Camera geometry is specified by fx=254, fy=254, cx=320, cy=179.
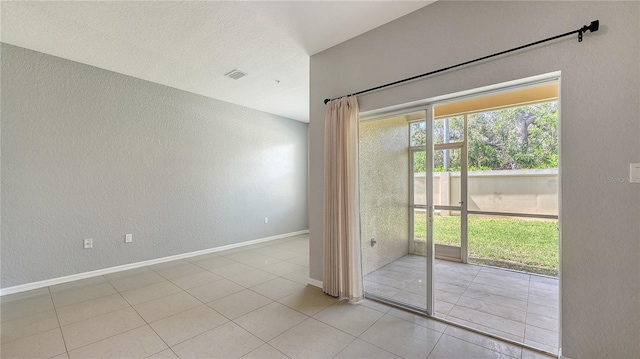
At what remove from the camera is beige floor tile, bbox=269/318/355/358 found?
1.94 meters

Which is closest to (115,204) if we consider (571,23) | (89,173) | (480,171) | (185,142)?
(89,173)

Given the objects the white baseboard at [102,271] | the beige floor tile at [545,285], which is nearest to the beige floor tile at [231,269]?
the white baseboard at [102,271]

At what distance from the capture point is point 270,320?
241 centimetres

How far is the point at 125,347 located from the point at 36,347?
69 centimetres

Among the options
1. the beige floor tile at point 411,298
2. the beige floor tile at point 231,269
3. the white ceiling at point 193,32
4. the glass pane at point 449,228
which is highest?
the white ceiling at point 193,32

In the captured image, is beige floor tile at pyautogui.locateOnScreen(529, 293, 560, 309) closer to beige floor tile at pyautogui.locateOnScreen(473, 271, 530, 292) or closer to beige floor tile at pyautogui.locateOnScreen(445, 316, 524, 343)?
beige floor tile at pyautogui.locateOnScreen(473, 271, 530, 292)

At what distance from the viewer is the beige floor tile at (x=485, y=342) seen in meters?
1.94

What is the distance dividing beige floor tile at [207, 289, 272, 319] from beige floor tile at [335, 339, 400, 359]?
3.65ft

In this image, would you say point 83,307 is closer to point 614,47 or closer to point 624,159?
point 624,159

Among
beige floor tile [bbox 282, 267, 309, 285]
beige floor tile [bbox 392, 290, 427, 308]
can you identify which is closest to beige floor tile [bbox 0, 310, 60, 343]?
beige floor tile [bbox 282, 267, 309, 285]

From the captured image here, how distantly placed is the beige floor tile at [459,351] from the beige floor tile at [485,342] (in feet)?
0.16

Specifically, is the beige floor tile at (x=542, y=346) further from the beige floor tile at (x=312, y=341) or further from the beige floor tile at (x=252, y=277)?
the beige floor tile at (x=252, y=277)

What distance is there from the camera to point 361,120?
117 inches

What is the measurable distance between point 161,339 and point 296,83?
369 cm
